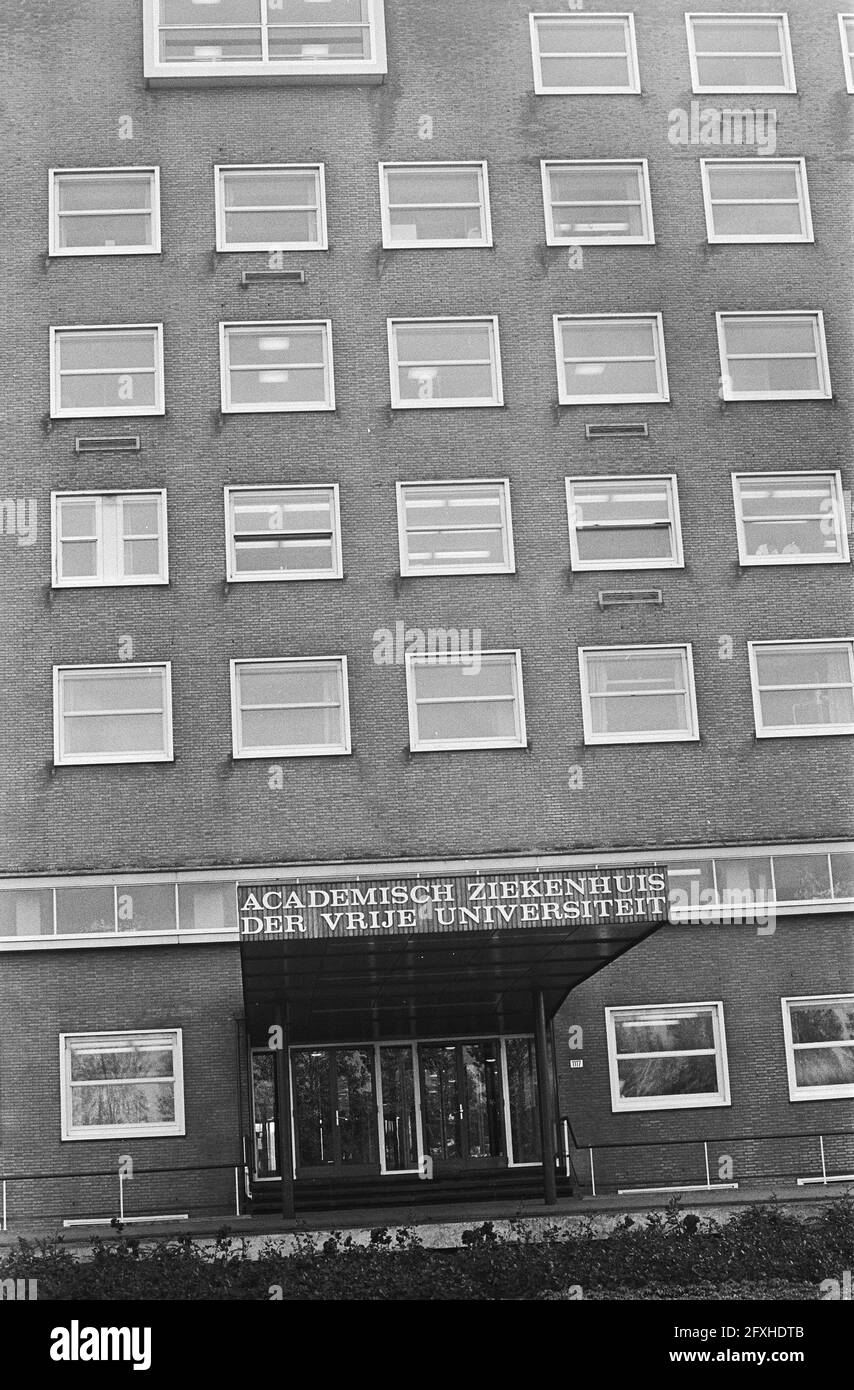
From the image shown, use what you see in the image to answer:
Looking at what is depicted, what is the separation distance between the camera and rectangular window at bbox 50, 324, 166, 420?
33.4 metres

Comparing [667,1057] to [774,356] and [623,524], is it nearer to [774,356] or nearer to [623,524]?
[623,524]

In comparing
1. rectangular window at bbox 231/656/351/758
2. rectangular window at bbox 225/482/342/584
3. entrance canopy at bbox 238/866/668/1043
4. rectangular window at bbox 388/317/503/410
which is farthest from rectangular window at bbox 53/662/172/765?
rectangular window at bbox 388/317/503/410

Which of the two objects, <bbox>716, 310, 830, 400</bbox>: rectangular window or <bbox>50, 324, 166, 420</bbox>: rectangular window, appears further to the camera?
<bbox>716, 310, 830, 400</bbox>: rectangular window

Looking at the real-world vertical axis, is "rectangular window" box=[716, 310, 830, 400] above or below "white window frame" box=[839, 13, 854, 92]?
below

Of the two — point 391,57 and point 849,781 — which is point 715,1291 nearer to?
point 849,781

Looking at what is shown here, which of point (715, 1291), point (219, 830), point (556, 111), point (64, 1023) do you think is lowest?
point (715, 1291)

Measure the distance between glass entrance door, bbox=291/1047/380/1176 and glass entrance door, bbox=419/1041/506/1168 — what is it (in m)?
0.98

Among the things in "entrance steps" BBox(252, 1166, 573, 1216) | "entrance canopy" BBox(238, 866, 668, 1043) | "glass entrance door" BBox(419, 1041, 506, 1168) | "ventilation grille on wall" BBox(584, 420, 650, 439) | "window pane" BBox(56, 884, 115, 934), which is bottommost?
"entrance steps" BBox(252, 1166, 573, 1216)

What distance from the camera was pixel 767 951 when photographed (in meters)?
31.8

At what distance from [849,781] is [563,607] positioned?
5.90 metres

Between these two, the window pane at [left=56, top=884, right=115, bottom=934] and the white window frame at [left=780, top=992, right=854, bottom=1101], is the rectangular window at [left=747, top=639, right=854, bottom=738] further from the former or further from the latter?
the window pane at [left=56, top=884, right=115, bottom=934]

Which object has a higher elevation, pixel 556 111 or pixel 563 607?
pixel 556 111

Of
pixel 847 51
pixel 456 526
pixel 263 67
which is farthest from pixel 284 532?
pixel 847 51

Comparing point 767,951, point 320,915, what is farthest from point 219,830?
point 767,951
